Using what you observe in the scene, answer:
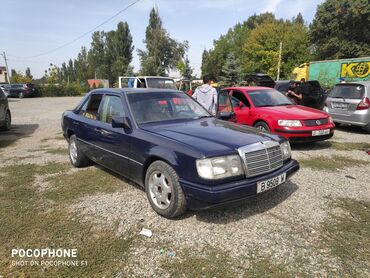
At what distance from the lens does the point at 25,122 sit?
41.8ft

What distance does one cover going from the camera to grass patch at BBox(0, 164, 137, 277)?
2.70m

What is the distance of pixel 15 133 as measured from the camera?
1002 cm

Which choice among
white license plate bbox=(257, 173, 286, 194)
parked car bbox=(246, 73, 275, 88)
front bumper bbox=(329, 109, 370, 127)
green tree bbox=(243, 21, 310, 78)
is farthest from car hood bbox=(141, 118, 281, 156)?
green tree bbox=(243, 21, 310, 78)

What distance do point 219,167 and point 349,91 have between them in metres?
7.95

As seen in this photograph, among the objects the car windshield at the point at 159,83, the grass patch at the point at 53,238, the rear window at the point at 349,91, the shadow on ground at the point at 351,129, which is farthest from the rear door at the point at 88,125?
the shadow on ground at the point at 351,129

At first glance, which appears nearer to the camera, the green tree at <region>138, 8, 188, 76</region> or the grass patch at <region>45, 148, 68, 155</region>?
the grass patch at <region>45, 148, 68, 155</region>

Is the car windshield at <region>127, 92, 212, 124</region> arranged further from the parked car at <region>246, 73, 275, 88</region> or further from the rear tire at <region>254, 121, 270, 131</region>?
the parked car at <region>246, 73, 275, 88</region>

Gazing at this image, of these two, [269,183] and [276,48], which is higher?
[276,48]

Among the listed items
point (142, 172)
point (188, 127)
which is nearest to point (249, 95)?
point (188, 127)

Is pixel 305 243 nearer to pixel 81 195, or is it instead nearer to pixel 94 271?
pixel 94 271

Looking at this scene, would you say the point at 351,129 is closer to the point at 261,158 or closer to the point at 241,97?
the point at 241,97

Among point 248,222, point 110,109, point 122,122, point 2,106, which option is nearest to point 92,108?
point 110,109

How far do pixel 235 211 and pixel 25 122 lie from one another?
11.8 meters

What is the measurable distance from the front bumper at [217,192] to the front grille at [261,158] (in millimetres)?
102
